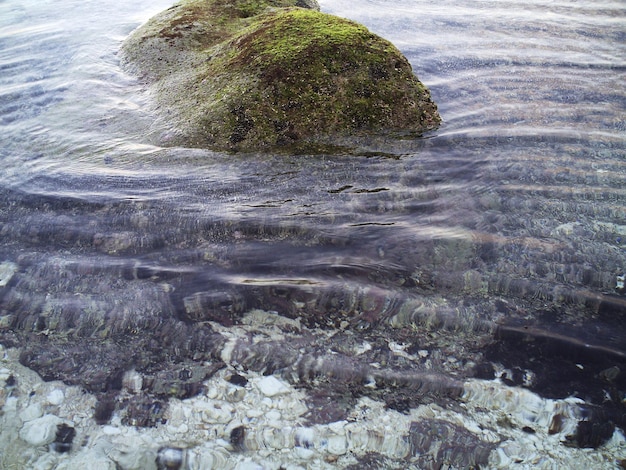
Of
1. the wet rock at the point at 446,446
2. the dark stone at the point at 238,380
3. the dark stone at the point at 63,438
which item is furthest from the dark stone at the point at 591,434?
the dark stone at the point at 63,438

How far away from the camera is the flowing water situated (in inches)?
135

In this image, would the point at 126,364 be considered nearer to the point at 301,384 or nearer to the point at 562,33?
the point at 301,384

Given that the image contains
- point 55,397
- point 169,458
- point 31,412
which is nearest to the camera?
point 169,458

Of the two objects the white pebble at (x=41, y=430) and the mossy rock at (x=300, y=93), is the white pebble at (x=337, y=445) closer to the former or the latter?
the white pebble at (x=41, y=430)

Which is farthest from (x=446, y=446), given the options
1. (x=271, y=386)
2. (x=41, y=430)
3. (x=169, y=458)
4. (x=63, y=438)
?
(x=41, y=430)

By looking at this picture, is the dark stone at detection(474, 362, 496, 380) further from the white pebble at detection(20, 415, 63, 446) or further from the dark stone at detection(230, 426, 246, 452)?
the white pebble at detection(20, 415, 63, 446)

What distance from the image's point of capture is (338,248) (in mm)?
4430

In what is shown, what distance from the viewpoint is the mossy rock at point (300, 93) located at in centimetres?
598

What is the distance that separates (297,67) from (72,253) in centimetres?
370

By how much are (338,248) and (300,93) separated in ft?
8.61

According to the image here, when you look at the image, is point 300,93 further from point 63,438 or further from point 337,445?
point 63,438

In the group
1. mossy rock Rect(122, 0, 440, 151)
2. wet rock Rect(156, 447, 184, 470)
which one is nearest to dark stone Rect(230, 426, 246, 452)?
wet rock Rect(156, 447, 184, 470)

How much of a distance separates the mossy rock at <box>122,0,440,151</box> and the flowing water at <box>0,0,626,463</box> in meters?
0.34

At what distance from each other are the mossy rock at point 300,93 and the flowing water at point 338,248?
1.12ft
